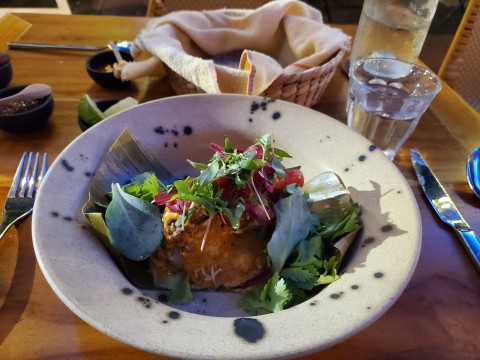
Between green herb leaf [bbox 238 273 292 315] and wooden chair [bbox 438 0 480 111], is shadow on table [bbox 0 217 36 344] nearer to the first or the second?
green herb leaf [bbox 238 273 292 315]

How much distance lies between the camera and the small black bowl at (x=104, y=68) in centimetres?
105

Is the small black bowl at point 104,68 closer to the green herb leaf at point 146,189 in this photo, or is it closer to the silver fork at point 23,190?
the silver fork at point 23,190

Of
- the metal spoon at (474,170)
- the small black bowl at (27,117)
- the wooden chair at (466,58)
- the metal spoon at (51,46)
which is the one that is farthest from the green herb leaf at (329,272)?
the wooden chair at (466,58)

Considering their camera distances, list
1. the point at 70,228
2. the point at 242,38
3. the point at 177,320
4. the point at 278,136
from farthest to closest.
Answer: the point at 242,38
the point at 278,136
the point at 70,228
the point at 177,320

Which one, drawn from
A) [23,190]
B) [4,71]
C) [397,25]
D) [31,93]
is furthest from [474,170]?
[4,71]

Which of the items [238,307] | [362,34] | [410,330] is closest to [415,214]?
[410,330]

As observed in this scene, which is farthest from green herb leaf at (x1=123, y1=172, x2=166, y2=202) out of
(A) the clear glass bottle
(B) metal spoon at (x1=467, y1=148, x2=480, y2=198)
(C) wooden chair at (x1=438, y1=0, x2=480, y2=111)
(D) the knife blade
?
(C) wooden chair at (x1=438, y1=0, x2=480, y2=111)

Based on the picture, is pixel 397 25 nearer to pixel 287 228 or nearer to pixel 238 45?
pixel 238 45

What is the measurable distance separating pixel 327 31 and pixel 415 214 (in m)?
0.64

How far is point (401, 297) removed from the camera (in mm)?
609

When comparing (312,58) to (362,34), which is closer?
(312,58)

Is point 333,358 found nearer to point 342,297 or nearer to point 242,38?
point 342,297

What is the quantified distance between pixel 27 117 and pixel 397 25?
3.30 feet

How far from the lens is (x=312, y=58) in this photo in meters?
0.94
